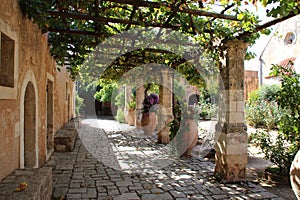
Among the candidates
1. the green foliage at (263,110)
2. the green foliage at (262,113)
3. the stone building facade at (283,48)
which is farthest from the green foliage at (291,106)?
the stone building facade at (283,48)

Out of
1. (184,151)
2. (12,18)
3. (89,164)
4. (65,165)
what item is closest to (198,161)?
(184,151)

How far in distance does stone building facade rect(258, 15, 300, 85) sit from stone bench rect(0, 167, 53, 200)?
12.7 m

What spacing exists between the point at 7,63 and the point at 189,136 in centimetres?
422

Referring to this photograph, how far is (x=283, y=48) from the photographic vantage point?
14789 millimetres

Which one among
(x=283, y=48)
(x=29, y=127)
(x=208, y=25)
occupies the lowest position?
(x=29, y=127)

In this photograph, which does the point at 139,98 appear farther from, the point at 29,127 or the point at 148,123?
the point at 29,127

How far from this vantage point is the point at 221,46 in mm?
4539

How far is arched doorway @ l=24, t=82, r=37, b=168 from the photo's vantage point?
427cm

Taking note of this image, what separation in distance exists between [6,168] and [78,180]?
1517 mm

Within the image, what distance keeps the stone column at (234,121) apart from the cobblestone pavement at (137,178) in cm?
26

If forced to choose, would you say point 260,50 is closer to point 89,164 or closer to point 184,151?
point 184,151

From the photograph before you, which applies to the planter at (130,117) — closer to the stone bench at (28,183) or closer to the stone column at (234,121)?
the stone column at (234,121)

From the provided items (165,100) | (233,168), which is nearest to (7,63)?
(233,168)

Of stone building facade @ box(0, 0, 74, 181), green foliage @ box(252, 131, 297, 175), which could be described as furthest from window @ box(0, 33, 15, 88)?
green foliage @ box(252, 131, 297, 175)
